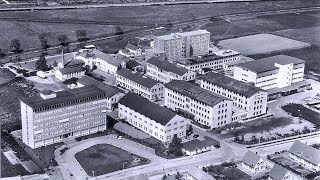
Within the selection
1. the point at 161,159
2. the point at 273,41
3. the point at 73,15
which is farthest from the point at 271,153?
the point at 73,15

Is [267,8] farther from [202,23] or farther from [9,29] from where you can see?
[9,29]

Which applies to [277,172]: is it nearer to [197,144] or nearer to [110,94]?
[197,144]

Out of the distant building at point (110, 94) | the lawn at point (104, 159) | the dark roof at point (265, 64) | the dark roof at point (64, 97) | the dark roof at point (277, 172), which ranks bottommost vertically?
the lawn at point (104, 159)

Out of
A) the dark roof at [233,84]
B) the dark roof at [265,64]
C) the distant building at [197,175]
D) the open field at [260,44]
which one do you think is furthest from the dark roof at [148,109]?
the open field at [260,44]

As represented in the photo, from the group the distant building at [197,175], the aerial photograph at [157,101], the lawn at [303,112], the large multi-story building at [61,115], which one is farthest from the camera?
the lawn at [303,112]

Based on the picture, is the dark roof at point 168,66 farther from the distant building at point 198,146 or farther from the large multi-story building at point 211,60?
the distant building at point 198,146
